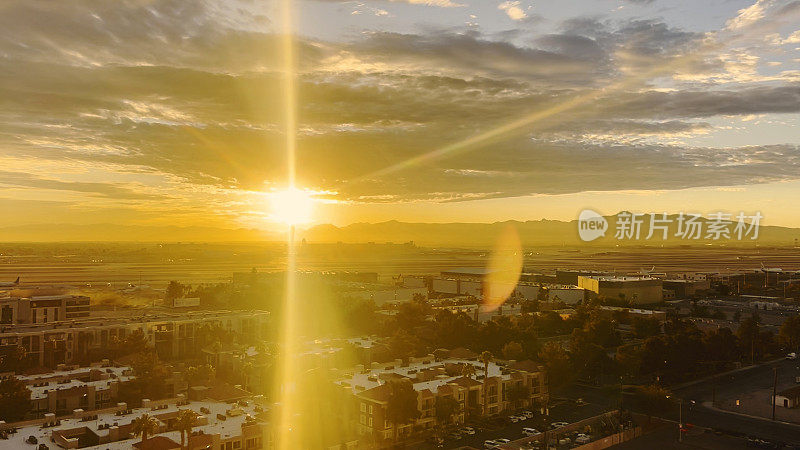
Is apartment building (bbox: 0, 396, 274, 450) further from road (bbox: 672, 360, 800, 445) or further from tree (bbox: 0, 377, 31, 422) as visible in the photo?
road (bbox: 672, 360, 800, 445)

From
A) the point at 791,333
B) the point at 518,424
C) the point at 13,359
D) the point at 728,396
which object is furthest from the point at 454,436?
the point at 791,333

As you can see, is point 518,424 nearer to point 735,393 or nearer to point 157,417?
point 735,393

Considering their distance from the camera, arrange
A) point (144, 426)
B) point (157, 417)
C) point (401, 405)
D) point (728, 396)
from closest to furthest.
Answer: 1. point (144, 426)
2. point (157, 417)
3. point (401, 405)
4. point (728, 396)

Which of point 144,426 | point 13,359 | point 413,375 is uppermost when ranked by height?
point 144,426

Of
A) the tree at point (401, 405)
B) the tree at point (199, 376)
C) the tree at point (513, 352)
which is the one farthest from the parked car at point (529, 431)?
the tree at point (199, 376)

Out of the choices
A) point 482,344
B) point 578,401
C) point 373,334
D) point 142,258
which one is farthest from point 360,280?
point 142,258

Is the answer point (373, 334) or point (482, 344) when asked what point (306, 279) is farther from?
point (482, 344)
